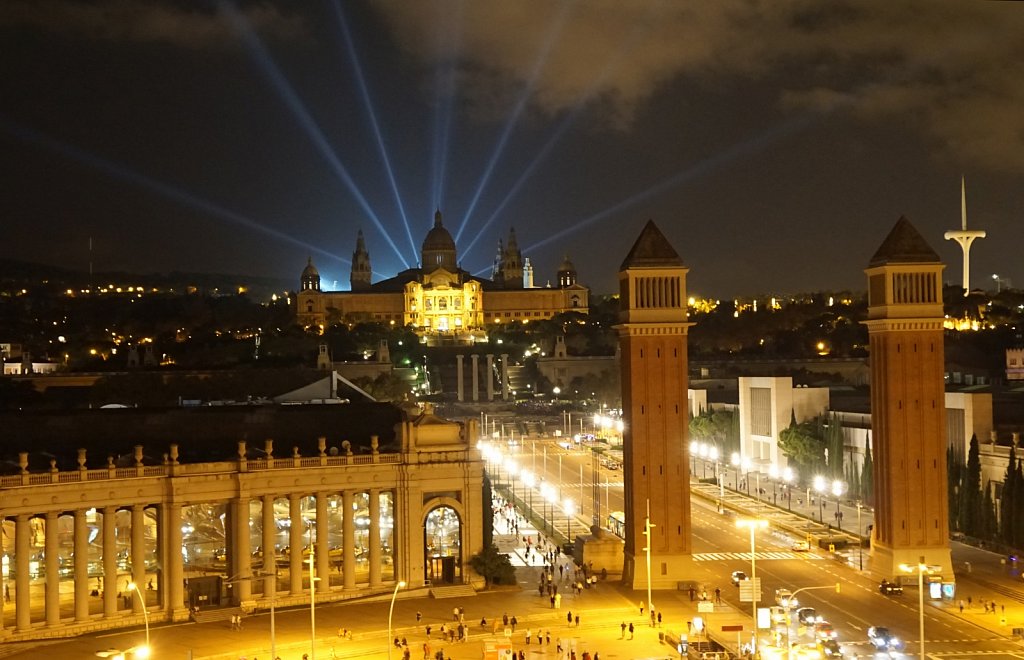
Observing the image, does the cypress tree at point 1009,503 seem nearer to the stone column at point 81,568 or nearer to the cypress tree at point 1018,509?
the cypress tree at point 1018,509

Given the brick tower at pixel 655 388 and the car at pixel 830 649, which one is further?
the brick tower at pixel 655 388

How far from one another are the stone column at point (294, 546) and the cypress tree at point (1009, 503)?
40.7 meters

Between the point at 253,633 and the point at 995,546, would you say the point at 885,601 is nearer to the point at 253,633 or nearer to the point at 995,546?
the point at 995,546

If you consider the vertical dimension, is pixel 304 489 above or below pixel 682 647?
above

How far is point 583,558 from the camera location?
74.0 meters

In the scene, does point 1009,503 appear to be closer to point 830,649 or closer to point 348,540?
point 830,649

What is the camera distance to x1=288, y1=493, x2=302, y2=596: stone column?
215 ft

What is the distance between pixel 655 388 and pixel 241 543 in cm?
2348

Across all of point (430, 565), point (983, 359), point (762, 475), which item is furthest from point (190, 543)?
point (983, 359)

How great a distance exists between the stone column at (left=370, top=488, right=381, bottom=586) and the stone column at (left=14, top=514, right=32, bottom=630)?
16628 mm

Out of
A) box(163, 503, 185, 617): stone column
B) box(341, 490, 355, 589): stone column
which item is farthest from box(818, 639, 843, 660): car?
box(163, 503, 185, 617): stone column

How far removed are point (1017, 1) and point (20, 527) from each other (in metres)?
52.6

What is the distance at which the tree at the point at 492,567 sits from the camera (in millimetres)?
68750

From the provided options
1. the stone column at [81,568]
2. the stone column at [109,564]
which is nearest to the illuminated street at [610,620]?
the stone column at [81,568]
